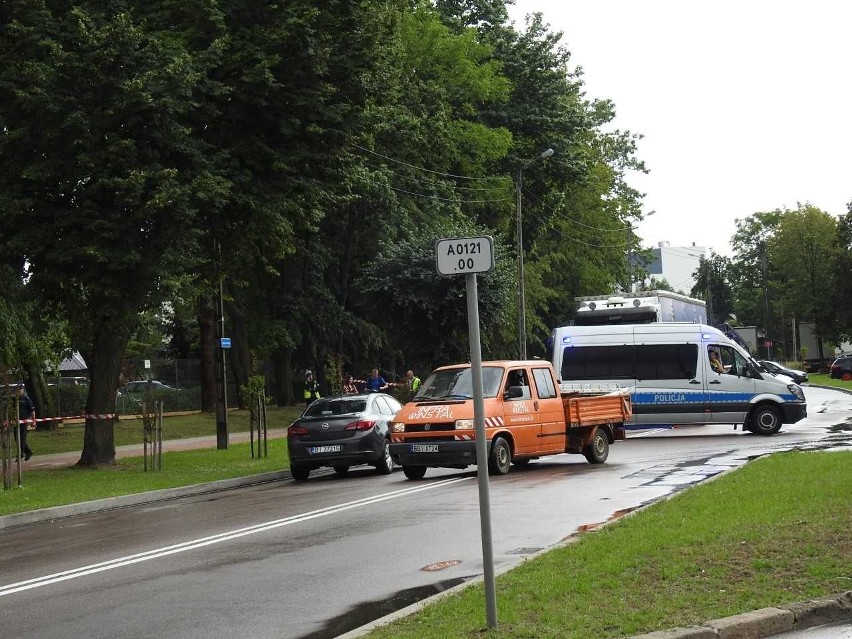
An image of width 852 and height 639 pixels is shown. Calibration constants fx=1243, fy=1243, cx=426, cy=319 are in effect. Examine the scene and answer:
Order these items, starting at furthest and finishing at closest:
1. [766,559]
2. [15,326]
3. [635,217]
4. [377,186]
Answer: [635,217] → [377,186] → [15,326] → [766,559]

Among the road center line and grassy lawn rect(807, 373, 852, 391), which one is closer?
the road center line

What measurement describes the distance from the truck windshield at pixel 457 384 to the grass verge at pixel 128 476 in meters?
4.62

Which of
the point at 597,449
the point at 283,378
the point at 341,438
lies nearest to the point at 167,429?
the point at 283,378

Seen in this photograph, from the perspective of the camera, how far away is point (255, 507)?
1712 centimetres

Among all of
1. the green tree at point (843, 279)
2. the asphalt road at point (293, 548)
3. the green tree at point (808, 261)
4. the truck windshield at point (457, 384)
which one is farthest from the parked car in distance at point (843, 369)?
the truck windshield at point (457, 384)

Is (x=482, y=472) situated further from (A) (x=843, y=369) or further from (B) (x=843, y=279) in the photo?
(B) (x=843, y=279)

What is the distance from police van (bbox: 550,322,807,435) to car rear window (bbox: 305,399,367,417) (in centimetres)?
711

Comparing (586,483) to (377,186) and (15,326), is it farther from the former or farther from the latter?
(377,186)

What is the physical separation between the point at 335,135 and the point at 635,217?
5013cm

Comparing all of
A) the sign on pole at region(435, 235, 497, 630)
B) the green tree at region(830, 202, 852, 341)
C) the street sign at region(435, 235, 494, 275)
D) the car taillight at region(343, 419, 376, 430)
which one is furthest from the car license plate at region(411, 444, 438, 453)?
the green tree at region(830, 202, 852, 341)

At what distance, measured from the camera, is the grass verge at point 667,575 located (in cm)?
758

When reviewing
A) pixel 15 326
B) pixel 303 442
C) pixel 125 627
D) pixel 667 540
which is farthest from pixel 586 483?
pixel 15 326

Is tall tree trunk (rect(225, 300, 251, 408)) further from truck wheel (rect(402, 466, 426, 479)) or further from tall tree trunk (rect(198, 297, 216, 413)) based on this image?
truck wheel (rect(402, 466, 426, 479))

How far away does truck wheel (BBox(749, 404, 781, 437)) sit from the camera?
27.7m
